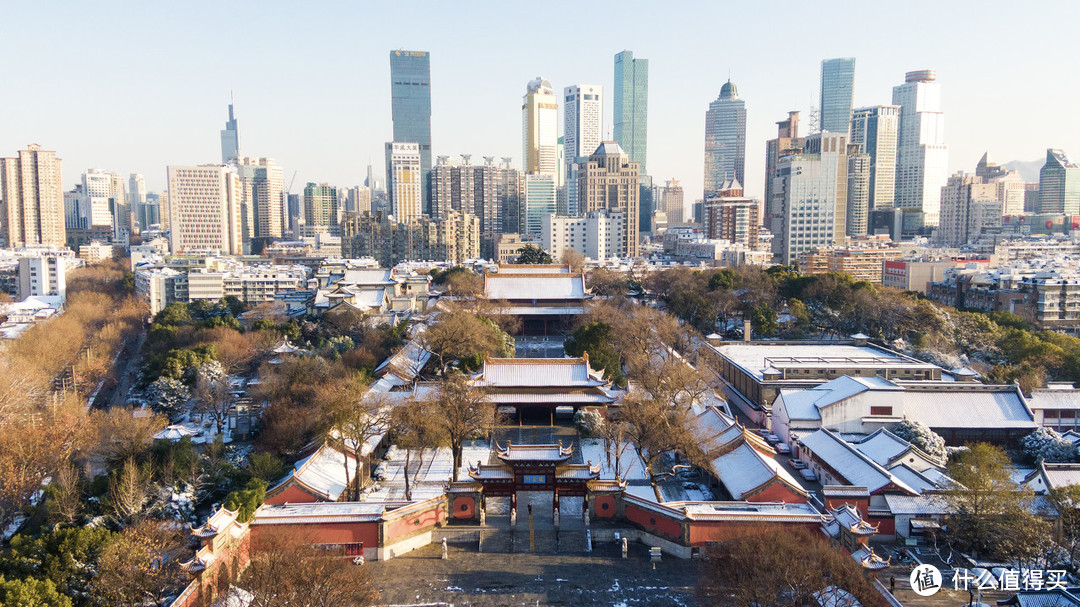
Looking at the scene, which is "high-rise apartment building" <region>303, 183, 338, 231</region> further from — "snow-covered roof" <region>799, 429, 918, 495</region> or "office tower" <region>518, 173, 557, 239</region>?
"snow-covered roof" <region>799, 429, 918, 495</region>

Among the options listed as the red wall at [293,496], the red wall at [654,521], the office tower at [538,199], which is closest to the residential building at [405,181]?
the office tower at [538,199]

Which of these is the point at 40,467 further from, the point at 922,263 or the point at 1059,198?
the point at 1059,198

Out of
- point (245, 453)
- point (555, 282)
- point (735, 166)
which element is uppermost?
point (735, 166)

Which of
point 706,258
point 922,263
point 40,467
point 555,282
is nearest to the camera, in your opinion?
point 40,467

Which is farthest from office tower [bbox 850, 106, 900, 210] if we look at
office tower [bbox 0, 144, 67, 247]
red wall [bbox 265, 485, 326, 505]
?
red wall [bbox 265, 485, 326, 505]

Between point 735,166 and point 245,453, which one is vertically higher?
point 735,166

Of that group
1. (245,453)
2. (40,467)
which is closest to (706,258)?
(245,453)
